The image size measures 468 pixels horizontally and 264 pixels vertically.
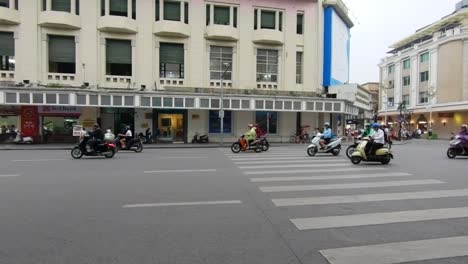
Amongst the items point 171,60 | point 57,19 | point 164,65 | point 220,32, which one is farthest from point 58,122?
point 220,32

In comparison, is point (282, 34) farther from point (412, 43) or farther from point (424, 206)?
point (412, 43)

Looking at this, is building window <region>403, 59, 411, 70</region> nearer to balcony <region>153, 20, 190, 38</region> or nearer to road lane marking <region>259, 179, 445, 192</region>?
balcony <region>153, 20, 190, 38</region>

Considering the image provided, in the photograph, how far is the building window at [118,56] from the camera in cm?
2744

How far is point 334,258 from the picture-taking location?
4.27 meters

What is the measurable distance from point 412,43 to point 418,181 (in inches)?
2885

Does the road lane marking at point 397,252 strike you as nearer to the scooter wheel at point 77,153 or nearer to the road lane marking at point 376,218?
the road lane marking at point 376,218

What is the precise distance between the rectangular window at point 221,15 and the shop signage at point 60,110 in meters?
13.0

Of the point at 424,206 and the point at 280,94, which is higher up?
the point at 280,94

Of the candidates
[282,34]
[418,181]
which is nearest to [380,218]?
[418,181]

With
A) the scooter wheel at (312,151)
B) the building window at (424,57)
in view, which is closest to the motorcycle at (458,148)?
the scooter wheel at (312,151)

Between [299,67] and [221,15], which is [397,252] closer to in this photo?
[221,15]

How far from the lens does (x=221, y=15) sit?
29531mm

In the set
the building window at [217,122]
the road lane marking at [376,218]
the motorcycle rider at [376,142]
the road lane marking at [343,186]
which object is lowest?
the road lane marking at [376,218]

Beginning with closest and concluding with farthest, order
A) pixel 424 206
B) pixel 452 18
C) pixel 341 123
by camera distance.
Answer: pixel 424 206
pixel 341 123
pixel 452 18
